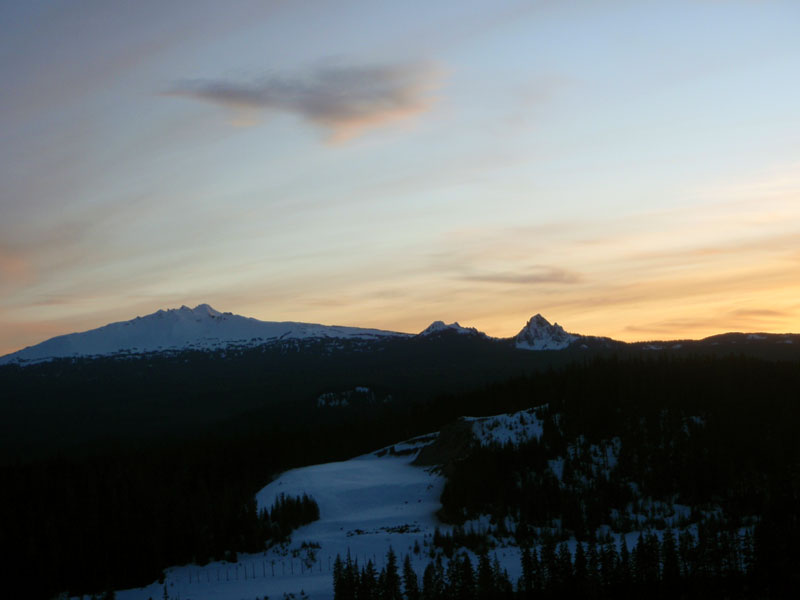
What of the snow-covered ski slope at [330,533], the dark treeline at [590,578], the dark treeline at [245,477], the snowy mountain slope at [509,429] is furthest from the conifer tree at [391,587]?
the snowy mountain slope at [509,429]

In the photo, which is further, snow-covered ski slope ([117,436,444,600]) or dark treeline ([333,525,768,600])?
snow-covered ski slope ([117,436,444,600])

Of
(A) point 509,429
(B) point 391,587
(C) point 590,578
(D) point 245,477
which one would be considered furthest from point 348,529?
(D) point 245,477

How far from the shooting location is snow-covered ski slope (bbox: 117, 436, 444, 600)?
76.8 metres

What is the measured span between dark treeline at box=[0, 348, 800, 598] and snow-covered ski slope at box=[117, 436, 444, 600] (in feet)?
15.6

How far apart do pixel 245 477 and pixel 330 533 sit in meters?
41.0

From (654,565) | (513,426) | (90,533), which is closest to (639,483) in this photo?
(513,426)

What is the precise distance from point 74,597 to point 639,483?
6438cm

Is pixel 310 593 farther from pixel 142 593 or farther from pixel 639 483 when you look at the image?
pixel 639 483

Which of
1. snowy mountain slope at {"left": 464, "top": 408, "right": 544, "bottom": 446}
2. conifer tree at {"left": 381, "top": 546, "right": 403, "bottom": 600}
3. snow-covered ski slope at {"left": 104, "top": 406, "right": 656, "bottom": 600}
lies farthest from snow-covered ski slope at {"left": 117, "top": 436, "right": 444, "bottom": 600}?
snowy mountain slope at {"left": 464, "top": 408, "right": 544, "bottom": 446}

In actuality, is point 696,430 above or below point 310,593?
above

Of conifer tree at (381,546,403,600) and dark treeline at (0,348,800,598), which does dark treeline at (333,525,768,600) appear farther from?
dark treeline at (0,348,800,598)

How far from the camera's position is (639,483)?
99312 mm

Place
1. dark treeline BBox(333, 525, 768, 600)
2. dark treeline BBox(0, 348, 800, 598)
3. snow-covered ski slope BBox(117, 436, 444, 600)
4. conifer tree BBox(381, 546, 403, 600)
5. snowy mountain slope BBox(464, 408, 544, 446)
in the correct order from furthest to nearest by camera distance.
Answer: snowy mountain slope BBox(464, 408, 544, 446)
dark treeline BBox(0, 348, 800, 598)
snow-covered ski slope BBox(117, 436, 444, 600)
dark treeline BBox(333, 525, 768, 600)
conifer tree BBox(381, 546, 403, 600)

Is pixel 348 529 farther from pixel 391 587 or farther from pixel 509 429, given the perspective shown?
pixel 391 587
